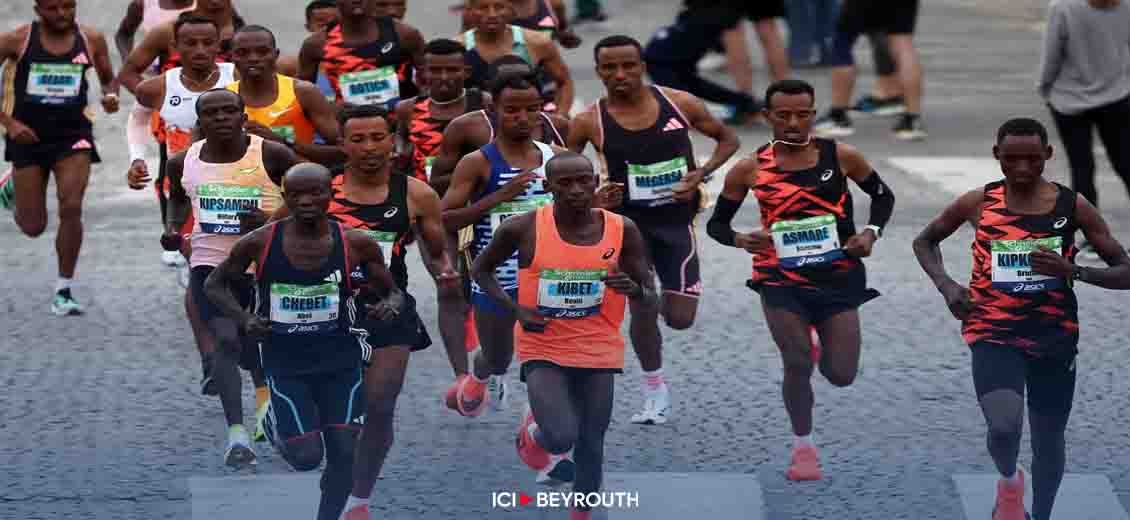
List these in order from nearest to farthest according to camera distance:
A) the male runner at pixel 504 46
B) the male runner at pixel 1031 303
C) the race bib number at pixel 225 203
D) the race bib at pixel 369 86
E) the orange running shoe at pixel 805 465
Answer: the male runner at pixel 1031 303, the orange running shoe at pixel 805 465, the race bib number at pixel 225 203, the male runner at pixel 504 46, the race bib at pixel 369 86

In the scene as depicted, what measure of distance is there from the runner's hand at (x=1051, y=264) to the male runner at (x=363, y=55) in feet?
15.0

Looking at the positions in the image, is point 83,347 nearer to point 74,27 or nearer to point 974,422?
point 74,27

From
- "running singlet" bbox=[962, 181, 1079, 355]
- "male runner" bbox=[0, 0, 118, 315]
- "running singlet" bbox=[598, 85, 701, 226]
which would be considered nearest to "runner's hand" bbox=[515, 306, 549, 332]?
"running singlet" bbox=[962, 181, 1079, 355]

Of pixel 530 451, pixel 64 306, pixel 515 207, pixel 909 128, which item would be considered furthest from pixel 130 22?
pixel 909 128

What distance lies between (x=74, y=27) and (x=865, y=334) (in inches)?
177

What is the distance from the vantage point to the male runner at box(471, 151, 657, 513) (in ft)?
28.5

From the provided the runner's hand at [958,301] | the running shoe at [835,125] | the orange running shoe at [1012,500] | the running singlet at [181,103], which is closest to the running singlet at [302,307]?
the runner's hand at [958,301]

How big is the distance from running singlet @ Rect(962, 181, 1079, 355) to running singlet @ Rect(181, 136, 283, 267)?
2929mm

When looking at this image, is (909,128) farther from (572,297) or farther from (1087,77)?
(572,297)

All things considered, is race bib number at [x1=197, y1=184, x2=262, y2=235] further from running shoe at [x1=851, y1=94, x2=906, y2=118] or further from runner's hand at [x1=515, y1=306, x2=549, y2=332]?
running shoe at [x1=851, y1=94, x2=906, y2=118]

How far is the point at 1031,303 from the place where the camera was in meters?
8.61

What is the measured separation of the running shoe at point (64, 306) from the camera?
13.0 metres

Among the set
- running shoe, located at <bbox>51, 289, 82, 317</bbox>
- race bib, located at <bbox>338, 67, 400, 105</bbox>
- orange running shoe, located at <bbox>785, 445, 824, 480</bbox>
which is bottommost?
running shoe, located at <bbox>51, 289, 82, 317</bbox>

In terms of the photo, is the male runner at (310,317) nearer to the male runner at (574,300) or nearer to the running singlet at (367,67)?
the male runner at (574,300)
